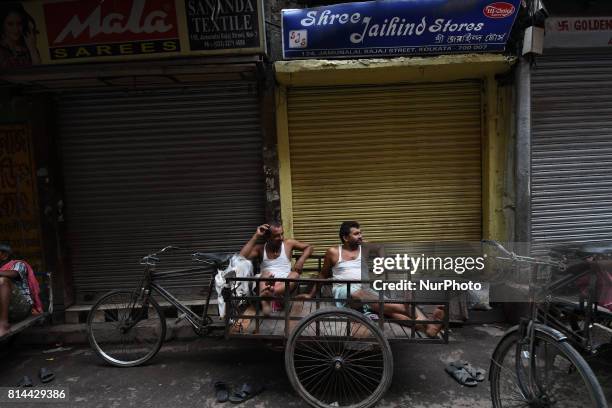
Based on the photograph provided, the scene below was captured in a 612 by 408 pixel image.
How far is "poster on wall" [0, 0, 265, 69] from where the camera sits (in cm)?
423

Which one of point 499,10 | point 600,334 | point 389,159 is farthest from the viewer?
point 389,159

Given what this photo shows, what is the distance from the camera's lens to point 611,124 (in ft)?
17.0

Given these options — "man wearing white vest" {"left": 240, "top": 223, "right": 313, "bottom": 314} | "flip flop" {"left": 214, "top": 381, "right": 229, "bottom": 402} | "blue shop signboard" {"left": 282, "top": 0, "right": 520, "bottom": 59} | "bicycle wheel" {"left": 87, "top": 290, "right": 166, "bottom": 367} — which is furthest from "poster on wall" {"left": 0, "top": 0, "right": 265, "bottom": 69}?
"flip flop" {"left": 214, "top": 381, "right": 229, "bottom": 402}

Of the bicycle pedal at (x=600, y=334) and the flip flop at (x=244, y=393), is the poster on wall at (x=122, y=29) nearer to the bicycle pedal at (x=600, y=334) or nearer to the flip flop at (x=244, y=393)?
the flip flop at (x=244, y=393)

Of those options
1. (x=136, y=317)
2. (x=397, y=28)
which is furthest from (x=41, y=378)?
(x=397, y=28)

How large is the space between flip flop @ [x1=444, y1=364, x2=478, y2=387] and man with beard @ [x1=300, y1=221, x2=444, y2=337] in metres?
0.75

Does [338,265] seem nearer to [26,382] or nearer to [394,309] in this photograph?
[394,309]

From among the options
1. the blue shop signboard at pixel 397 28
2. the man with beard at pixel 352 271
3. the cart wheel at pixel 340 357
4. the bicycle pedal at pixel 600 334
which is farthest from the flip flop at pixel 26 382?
the bicycle pedal at pixel 600 334

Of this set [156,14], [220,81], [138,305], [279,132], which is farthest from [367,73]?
[138,305]

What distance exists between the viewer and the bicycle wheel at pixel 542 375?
2264mm

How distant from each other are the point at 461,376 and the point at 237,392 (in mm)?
1990

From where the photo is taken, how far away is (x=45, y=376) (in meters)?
3.88

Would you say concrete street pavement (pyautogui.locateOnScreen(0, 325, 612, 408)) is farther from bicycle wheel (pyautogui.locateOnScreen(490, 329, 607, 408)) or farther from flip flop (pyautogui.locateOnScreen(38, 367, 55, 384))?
bicycle wheel (pyautogui.locateOnScreen(490, 329, 607, 408))

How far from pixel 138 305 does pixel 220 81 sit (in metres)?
2.80
